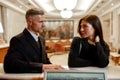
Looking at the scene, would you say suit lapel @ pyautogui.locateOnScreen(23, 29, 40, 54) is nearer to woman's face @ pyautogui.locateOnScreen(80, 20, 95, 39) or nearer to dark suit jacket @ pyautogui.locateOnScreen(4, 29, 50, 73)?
dark suit jacket @ pyautogui.locateOnScreen(4, 29, 50, 73)


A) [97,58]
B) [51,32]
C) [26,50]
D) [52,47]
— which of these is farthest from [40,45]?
[51,32]

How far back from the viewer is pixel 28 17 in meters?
2.04

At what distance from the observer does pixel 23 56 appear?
1.83 m

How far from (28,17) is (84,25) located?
1.88 ft

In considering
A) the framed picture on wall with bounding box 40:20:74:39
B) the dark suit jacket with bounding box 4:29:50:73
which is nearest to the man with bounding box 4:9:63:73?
the dark suit jacket with bounding box 4:29:50:73

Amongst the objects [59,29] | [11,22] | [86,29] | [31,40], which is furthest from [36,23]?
[59,29]

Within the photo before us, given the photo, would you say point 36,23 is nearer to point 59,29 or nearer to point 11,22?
point 11,22

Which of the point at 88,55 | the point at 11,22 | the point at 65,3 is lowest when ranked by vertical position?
the point at 88,55

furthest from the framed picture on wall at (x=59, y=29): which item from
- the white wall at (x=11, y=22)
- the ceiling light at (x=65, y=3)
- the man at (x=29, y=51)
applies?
the man at (x=29, y=51)

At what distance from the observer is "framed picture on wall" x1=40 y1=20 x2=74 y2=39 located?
Result: 1789 centimetres

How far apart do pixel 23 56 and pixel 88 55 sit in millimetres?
678

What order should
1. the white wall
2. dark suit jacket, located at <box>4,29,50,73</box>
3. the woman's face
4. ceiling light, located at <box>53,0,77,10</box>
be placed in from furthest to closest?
the white wall < ceiling light, located at <box>53,0,77,10</box> < the woman's face < dark suit jacket, located at <box>4,29,50,73</box>

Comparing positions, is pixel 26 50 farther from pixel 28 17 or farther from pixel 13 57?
pixel 28 17

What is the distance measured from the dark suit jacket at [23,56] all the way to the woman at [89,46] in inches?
13.4
